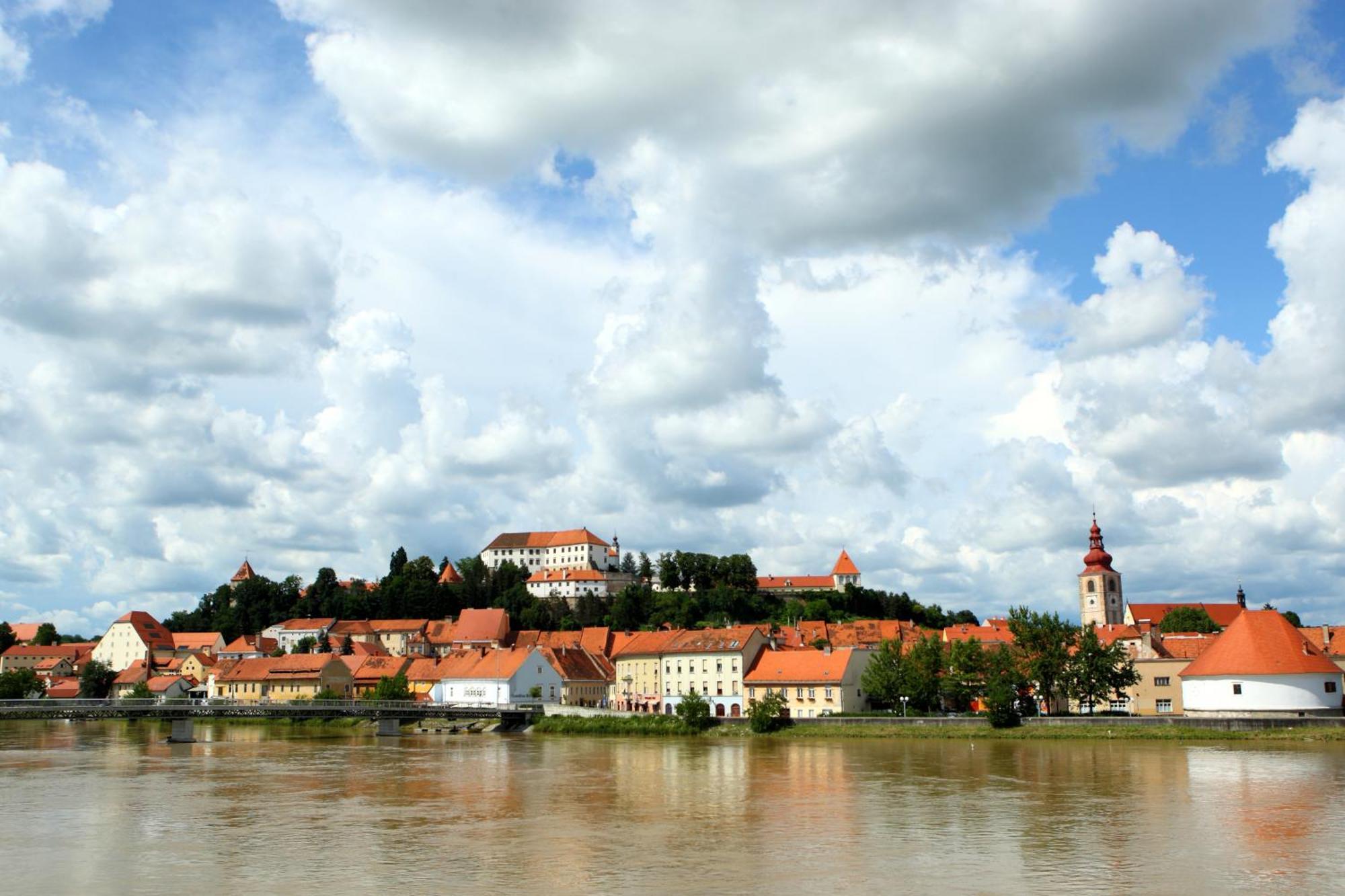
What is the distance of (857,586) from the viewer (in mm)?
179375

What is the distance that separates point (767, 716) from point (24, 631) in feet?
529

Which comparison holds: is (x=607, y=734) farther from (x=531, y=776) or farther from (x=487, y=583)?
(x=487, y=583)

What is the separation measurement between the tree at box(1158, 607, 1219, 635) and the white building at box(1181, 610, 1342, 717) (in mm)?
43170

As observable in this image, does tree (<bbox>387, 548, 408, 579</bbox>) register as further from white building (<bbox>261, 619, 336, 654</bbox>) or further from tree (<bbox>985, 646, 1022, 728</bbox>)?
tree (<bbox>985, 646, 1022, 728</bbox>)

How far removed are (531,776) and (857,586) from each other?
444 ft

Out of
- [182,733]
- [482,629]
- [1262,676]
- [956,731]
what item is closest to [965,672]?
[956,731]

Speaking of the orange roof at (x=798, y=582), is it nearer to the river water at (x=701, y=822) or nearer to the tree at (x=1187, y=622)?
the tree at (x=1187, y=622)

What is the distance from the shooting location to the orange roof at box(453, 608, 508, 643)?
141 metres

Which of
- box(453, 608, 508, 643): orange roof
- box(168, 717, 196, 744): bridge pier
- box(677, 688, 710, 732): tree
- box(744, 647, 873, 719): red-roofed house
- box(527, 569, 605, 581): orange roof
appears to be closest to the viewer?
box(677, 688, 710, 732): tree

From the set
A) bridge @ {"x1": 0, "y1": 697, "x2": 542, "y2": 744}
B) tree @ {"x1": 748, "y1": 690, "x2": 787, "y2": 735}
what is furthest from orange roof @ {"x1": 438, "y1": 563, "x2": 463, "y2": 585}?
tree @ {"x1": 748, "y1": 690, "x2": 787, "y2": 735}

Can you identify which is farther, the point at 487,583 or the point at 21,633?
the point at 21,633

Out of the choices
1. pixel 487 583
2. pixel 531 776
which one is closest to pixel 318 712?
pixel 531 776

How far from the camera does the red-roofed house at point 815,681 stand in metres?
77.9

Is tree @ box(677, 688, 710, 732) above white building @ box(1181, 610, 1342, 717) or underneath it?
underneath
